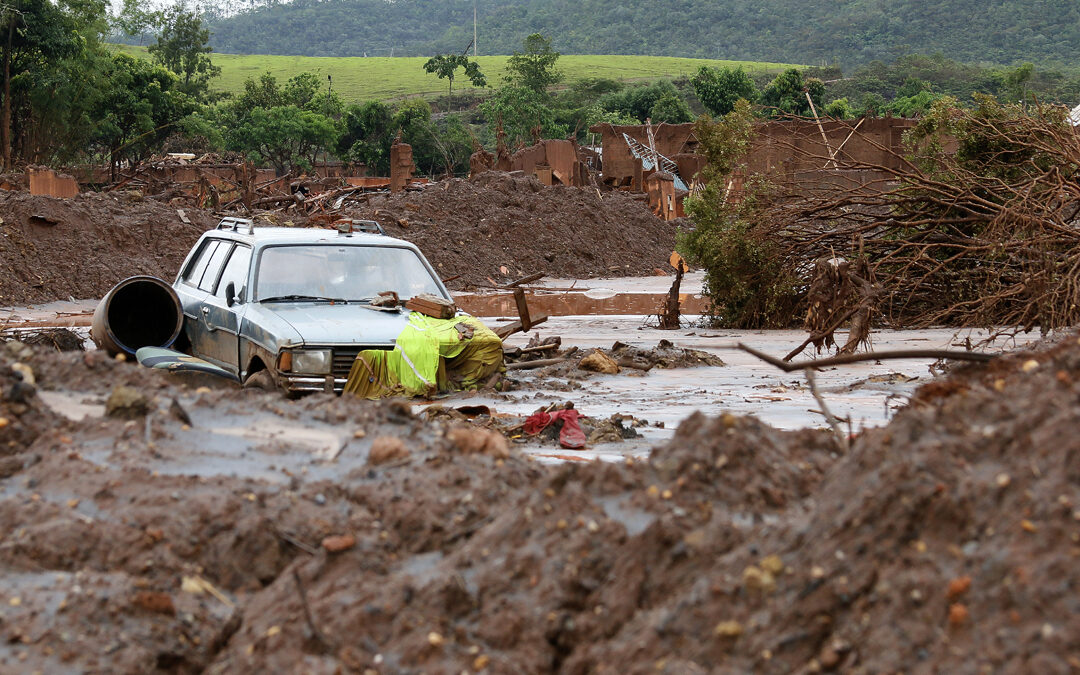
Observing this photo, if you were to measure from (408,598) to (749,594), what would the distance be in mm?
1112

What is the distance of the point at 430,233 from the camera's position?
87.2 feet

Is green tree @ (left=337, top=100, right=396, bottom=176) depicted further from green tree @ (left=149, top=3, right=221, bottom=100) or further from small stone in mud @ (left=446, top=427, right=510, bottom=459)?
small stone in mud @ (left=446, top=427, right=510, bottom=459)

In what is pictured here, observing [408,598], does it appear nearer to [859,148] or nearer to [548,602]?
[548,602]

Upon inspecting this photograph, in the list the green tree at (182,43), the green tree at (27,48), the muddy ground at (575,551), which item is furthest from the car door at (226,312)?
the green tree at (182,43)

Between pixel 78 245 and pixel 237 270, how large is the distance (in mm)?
15051

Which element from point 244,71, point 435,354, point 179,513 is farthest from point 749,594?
point 244,71

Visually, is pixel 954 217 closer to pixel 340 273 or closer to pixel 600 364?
pixel 600 364

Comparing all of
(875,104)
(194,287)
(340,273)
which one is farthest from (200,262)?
(875,104)

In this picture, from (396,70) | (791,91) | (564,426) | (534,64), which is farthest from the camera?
(396,70)

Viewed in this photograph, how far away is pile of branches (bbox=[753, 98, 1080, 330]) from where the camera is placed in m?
12.3

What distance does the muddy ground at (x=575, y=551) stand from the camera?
2.96 metres

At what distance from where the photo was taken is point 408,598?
3.54 metres

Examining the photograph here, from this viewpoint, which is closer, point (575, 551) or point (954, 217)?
point (575, 551)

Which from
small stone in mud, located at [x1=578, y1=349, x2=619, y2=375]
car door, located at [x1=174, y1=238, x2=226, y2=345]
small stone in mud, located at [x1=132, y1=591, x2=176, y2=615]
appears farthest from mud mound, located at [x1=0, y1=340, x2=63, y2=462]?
small stone in mud, located at [x1=578, y1=349, x2=619, y2=375]
